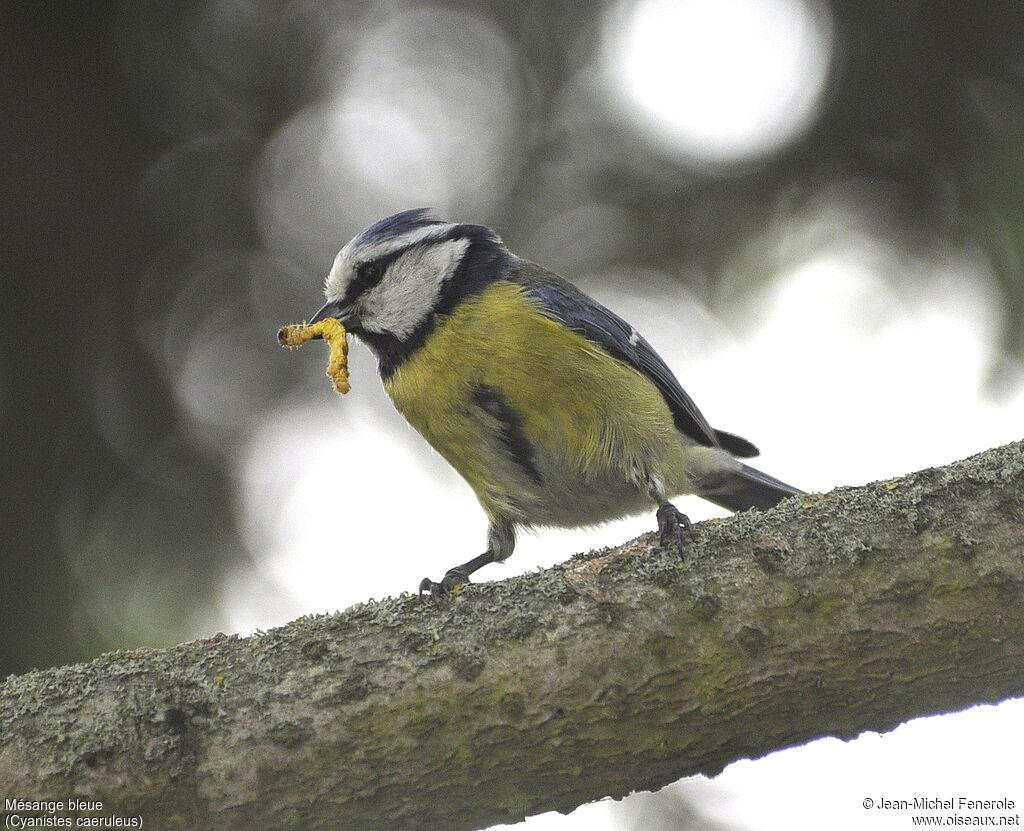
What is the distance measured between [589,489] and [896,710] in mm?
1283

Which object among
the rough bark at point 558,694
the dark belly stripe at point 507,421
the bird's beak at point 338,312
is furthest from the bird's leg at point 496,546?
the rough bark at point 558,694

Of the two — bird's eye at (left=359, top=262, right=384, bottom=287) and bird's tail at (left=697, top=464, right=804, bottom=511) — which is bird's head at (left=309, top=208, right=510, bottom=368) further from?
bird's tail at (left=697, top=464, right=804, bottom=511)

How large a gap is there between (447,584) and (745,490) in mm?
Result: 1313

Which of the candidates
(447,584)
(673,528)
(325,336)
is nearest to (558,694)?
(673,528)

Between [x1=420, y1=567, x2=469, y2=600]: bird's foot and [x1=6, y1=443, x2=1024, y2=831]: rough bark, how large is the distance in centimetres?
17

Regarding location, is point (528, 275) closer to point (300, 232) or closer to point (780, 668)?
point (300, 232)

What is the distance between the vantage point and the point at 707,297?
4051 mm

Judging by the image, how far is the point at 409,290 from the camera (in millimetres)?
3367

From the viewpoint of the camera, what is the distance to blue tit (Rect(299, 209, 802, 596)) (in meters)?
3.09

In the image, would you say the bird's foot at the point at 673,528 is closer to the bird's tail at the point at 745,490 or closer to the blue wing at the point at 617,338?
the blue wing at the point at 617,338

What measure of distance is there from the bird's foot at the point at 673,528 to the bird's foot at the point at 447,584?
48 cm

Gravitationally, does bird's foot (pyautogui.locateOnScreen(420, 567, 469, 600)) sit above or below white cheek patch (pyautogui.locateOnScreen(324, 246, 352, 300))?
below

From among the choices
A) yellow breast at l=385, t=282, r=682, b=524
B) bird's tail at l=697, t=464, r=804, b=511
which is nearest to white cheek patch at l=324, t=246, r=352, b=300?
yellow breast at l=385, t=282, r=682, b=524

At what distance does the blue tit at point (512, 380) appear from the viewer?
10.1ft
